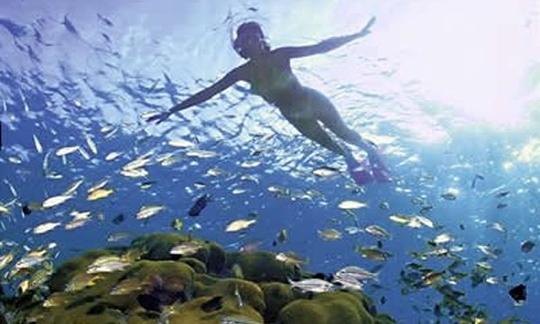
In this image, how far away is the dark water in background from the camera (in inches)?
696

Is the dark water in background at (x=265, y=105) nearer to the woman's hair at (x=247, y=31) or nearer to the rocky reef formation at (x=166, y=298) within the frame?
the woman's hair at (x=247, y=31)

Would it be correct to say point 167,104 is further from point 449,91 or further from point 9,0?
point 449,91

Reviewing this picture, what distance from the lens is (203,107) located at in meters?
23.4

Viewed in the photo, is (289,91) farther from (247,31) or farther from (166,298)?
(166,298)

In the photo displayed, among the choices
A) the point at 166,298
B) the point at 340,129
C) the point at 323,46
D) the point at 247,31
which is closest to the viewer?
the point at 166,298

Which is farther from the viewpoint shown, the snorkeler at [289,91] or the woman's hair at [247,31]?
the snorkeler at [289,91]

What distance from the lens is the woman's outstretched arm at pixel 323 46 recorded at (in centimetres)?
956

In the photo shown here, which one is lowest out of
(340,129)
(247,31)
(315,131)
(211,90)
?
(340,129)

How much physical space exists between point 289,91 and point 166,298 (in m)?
4.51

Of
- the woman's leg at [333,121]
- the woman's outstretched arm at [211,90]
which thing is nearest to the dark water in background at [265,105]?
the woman's outstretched arm at [211,90]

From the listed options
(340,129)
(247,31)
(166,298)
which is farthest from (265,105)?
(166,298)

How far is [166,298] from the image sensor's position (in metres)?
7.69

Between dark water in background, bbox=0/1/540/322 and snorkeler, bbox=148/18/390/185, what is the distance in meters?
2.39

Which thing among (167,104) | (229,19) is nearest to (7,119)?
(167,104)
